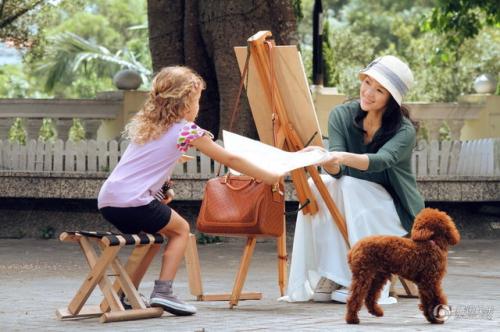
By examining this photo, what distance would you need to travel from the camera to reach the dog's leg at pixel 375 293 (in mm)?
7402

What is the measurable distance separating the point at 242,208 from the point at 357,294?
1192 mm

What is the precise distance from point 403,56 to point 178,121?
45.3 meters

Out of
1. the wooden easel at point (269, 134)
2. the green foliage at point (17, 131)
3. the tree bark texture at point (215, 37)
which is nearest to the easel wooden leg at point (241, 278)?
the wooden easel at point (269, 134)

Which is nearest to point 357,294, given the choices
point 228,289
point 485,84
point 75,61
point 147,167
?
point 147,167

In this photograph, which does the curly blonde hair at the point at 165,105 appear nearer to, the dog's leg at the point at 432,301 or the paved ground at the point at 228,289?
the paved ground at the point at 228,289

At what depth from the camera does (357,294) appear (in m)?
7.29

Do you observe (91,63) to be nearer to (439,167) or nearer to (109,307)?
(439,167)

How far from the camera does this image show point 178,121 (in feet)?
25.6

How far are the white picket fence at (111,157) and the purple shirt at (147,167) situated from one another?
281 inches

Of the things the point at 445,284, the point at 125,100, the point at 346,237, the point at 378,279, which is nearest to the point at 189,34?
the point at 125,100

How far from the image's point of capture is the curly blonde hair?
773 centimetres

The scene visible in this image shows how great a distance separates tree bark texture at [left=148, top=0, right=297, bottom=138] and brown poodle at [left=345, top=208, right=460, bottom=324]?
7.53 meters

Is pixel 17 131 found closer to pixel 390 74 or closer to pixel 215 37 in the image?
pixel 215 37

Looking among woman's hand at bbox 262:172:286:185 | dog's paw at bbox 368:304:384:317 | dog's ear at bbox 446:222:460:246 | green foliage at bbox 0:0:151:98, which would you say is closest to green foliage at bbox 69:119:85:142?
woman's hand at bbox 262:172:286:185
